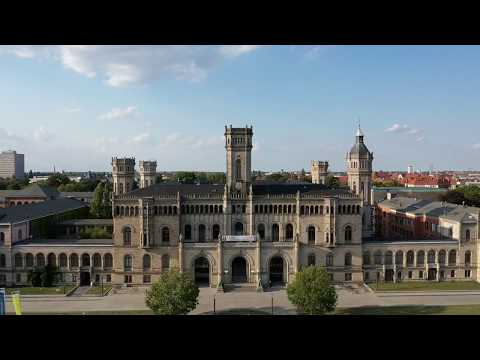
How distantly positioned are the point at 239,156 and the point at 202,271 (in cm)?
1829

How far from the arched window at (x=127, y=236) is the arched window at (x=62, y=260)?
930 centimetres

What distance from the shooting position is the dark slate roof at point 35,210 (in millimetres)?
69438

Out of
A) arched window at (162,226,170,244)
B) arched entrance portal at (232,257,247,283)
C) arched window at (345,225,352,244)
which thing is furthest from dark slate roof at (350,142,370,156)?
arched window at (162,226,170,244)

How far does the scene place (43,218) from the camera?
7931cm

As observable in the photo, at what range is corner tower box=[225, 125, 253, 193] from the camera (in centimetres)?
6819

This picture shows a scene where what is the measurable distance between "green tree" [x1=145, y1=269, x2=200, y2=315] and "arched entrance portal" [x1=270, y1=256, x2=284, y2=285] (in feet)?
68.2

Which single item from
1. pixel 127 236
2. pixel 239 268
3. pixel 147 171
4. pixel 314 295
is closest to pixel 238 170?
pixel 239 268

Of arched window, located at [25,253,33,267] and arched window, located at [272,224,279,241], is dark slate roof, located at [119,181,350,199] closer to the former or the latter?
arched window, located at [272,224,279,241]

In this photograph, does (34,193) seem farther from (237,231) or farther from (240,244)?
(240,244)
